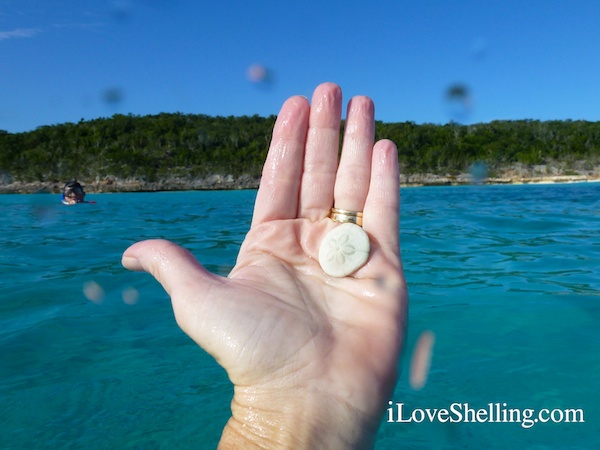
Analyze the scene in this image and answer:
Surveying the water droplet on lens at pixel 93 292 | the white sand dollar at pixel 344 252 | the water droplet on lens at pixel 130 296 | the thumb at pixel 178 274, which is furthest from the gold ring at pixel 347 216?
the water droplet on lens at pixel 93 292

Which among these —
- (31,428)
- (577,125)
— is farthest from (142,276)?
(577,125)

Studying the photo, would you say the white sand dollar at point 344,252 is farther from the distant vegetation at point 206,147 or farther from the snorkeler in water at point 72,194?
the distant vegetation at point 206,147

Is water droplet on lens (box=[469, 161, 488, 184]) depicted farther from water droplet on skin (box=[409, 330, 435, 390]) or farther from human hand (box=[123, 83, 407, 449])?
human hand (box=[123, 83, 407, 449])

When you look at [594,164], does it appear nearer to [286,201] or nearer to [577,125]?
[577,125]

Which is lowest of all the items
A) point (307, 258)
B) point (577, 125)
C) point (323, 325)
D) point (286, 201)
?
point (323, 325)

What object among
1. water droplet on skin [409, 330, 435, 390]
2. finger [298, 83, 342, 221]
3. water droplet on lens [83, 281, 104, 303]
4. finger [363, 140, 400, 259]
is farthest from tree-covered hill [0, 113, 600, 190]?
finger [363, 140, 400, 259]

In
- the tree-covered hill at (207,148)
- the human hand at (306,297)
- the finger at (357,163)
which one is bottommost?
the human hand at (306,297)
